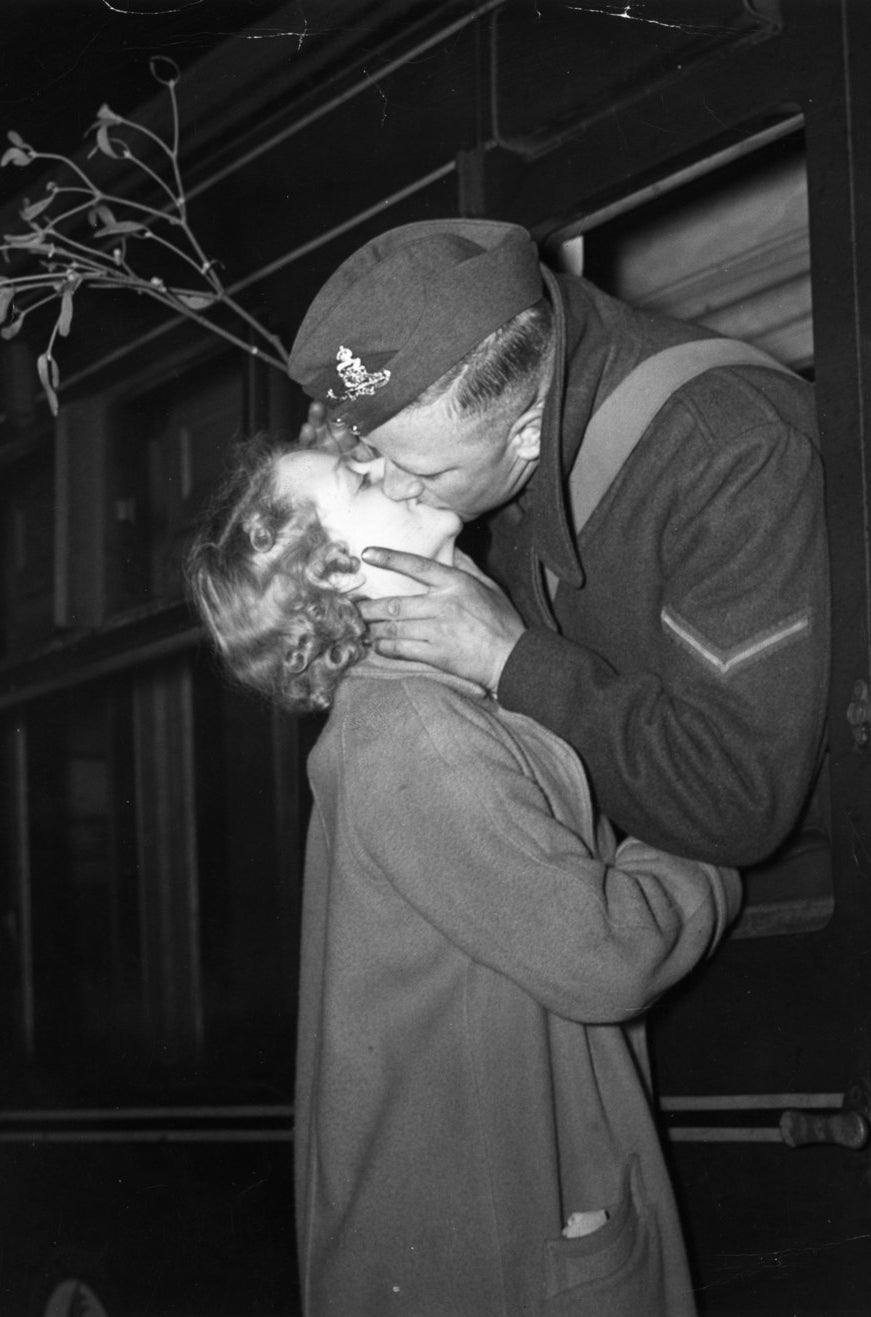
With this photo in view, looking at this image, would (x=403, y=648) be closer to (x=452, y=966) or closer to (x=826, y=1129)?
(x=452, y=966)

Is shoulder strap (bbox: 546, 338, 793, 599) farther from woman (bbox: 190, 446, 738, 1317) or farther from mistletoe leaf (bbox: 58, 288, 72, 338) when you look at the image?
mistletoe leaf (bbox: 58, 288, 72, 338)

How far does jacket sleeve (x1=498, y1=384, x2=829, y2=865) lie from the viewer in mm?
1574

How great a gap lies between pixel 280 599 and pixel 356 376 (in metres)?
0.28

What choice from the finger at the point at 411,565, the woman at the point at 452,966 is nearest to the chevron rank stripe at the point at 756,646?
the woman at the point at 452,966

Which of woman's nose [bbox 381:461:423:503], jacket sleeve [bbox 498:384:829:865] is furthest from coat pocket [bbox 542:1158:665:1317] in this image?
woman's nose [bbox 381:461:423:503]

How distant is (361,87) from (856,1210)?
6.18 ft

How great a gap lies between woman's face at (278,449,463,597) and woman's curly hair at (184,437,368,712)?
Answer: 0.8 inches

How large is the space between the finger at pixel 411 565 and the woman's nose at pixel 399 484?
0.22 feet

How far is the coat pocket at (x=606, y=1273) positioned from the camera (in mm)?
1498

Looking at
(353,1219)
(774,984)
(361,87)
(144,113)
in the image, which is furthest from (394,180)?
(353,1219)

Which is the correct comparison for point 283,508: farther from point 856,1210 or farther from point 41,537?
point 41,537

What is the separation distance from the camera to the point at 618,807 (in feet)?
5.38

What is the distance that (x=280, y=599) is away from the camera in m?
1.64

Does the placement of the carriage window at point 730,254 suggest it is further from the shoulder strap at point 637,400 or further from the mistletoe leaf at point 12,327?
the mistletoe leaf at point 12,327
